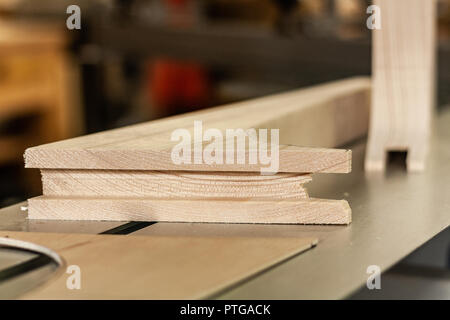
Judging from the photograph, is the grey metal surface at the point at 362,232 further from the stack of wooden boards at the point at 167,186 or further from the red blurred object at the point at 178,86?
the red blurred object at the point at 178,86

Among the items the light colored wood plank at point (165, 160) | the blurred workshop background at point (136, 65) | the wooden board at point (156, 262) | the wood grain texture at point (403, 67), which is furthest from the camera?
the blurred workshop background at point (136, 65)

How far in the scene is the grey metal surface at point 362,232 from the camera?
2.10ft

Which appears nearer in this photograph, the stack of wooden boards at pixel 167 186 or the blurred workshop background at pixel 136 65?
the stack of wooden boards at pixel 167 186

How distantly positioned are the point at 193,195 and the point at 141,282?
0.74ft

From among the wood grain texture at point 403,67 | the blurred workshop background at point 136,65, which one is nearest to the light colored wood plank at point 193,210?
the wood grain texture at point 403,67

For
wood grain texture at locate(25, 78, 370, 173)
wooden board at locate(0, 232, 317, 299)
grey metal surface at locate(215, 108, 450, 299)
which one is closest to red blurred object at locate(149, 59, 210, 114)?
wood grain texture at locate(25, 78, 370, 173)

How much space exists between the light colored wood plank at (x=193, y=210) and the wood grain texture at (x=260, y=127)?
0.13ft

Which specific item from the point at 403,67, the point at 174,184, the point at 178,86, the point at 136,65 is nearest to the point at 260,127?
the point at 174,184

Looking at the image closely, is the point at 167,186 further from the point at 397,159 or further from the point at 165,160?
the point at 397,159

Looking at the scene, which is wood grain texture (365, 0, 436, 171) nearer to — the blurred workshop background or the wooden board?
the wooden board

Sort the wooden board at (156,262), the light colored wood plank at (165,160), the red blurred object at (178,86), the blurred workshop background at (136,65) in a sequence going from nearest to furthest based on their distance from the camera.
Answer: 1. the wooden board at (156,262)
2. the light colored wood plank at (165,160)
3. the blurred workshop background at (136,65)
4. the red blurred object at (178,86)

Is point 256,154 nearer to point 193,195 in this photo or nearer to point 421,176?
point 193,195

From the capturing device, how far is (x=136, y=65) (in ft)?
10.9

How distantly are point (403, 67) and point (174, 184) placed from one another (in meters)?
0.64
